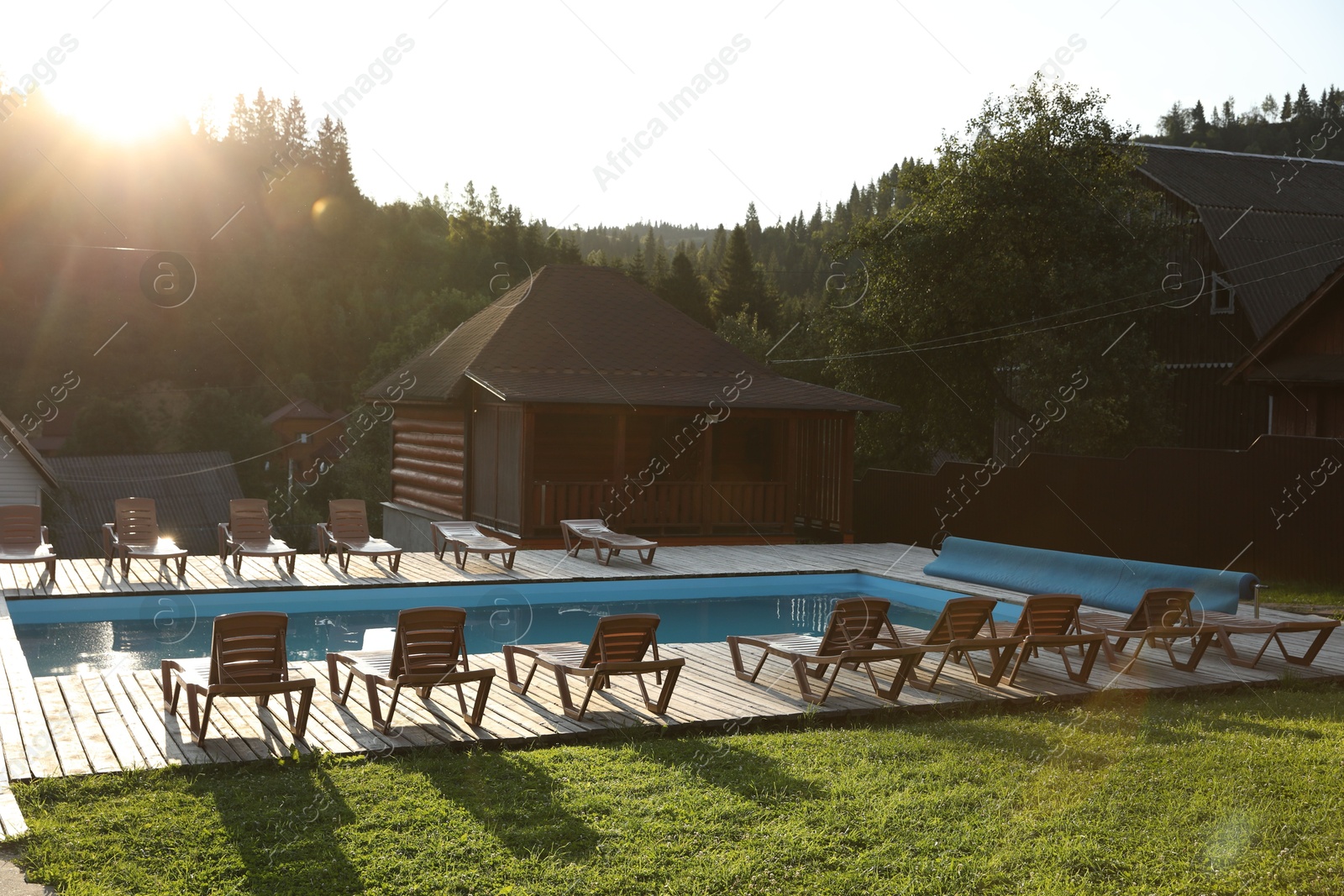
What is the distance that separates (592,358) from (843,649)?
12105 mm

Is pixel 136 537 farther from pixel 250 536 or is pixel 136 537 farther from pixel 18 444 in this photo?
pixel 18 444

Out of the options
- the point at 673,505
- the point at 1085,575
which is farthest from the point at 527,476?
the point at 1085,575

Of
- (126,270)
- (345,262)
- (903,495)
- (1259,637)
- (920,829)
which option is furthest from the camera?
(345,262)

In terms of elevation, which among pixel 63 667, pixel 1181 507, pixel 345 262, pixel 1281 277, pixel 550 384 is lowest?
pixel 63 667

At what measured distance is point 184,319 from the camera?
63.1 metres

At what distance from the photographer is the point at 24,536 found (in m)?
13.5

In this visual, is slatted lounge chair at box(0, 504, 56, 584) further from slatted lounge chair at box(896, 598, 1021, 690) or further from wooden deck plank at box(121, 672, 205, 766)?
slatted lounge chair at box(896, 598, 1021, 690)

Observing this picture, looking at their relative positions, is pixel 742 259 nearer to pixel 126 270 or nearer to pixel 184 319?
pixel 184 319

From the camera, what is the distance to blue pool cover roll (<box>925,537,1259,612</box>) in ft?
36.9

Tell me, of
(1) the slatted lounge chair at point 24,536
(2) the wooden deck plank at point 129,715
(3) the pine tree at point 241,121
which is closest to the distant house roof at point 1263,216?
(1) the slatted lounge chair at point 24,536

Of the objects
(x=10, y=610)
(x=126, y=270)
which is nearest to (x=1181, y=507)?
(x=126, y=270)

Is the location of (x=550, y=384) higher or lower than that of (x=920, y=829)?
higher

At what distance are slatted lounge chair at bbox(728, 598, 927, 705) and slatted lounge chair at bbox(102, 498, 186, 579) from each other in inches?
316

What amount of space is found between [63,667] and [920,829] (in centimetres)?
844
